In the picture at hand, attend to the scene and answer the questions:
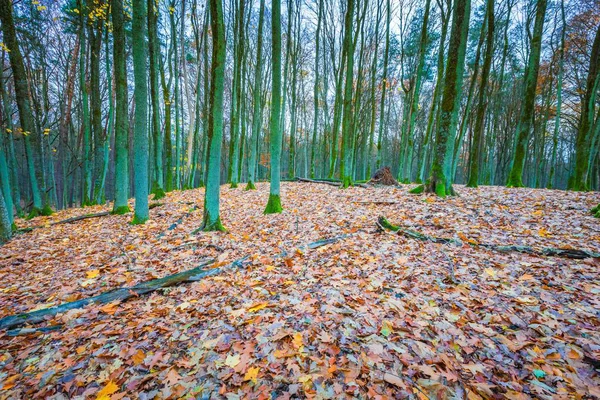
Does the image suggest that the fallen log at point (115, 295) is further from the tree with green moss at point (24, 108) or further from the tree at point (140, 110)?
the tree with green moss at point (24, 108)

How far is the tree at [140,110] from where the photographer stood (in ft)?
20.9

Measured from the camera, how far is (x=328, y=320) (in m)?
2.73

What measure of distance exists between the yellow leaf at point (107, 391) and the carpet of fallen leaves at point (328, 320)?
11 millimetres

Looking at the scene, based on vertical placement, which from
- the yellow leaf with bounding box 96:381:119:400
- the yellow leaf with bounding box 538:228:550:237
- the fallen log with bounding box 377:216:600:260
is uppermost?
the yellow leaf with bounding box 538:228:550:237

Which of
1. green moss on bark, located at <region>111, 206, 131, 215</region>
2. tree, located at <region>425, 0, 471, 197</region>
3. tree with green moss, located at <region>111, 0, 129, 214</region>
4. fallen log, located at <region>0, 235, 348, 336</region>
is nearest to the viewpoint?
fallen log, located at <region>0, 235, 348, 336</region>

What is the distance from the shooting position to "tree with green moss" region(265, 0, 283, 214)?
6641mm

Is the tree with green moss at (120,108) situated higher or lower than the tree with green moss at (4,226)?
higher

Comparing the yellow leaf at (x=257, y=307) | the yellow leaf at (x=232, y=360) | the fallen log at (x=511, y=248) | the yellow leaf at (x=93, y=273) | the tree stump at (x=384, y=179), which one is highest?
the tree stump at (x=384, y=179)

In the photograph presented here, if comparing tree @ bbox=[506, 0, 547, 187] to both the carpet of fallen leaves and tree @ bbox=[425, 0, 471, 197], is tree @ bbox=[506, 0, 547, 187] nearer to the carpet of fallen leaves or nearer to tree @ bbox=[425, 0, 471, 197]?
tree @ bbox=[425, 0, 471, 197]

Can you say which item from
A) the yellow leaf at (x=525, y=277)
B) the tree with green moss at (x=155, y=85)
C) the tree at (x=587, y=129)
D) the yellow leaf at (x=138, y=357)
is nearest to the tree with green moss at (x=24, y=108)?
the tree with green moss at (x=155, y=85)

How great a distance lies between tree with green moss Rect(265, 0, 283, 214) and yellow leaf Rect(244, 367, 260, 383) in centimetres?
549

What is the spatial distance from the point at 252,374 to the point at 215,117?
212 inches

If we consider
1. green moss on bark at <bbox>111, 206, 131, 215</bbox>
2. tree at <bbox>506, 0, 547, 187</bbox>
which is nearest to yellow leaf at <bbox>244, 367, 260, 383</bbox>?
green moss on bark at <bbox>111, 206, 131, 215</bbox>

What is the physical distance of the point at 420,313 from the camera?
2.80m
